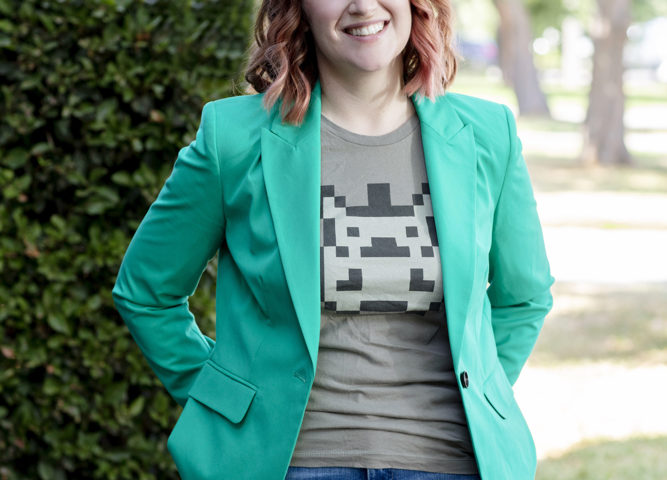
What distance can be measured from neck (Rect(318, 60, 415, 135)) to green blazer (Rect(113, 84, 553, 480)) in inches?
2.2

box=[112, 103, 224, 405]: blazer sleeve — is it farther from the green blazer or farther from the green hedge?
the green hedge

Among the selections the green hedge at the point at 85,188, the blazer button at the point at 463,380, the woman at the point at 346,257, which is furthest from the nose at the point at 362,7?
the green hedge at the point at 85,188

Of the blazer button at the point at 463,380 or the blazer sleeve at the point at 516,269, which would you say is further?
the blazer sleeve at the point at 516,269

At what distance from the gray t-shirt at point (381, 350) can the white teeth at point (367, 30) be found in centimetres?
36

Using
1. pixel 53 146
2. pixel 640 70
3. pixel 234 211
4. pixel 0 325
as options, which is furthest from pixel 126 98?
pixel 640 70

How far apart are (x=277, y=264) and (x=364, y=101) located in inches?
19.2

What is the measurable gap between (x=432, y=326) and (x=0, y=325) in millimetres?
2291

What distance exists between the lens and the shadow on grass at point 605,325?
8156mm

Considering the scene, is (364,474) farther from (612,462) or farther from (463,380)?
(612,462)

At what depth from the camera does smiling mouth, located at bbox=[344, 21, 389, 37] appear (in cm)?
236

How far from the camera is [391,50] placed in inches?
94.7

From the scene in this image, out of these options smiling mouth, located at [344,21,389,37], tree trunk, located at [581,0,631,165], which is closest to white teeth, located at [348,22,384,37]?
smiling mouth, located at [344,21,389,37]

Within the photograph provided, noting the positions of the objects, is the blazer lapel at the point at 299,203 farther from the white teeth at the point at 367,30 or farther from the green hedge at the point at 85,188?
the green hedge at the point at 85,188

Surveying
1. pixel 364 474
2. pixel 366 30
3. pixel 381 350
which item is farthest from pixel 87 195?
pixel 364 474
